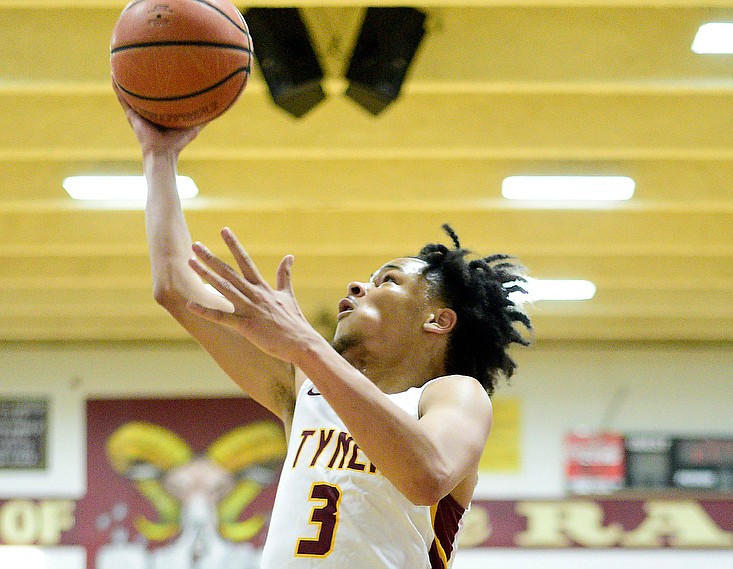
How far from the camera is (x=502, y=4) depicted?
5371mm

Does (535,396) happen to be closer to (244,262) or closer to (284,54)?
(284,54)

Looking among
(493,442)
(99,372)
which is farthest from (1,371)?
(493,442)

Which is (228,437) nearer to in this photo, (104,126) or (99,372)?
(99,372)

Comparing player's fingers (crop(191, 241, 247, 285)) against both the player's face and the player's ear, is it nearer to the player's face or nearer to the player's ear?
the player's face

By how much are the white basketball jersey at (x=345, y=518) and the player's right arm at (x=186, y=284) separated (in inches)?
14.5

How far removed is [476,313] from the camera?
10.00ft

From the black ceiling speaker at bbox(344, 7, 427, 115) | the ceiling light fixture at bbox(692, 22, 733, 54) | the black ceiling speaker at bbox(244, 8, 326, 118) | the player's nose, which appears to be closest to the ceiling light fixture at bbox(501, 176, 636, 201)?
the ceiling light fixture at bbox(692, 22, 733, 54)

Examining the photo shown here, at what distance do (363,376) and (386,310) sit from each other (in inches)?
29.4

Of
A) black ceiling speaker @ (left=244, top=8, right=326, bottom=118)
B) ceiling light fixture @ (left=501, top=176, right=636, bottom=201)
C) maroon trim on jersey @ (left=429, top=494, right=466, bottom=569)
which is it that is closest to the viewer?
maroon trim on jersey @ (left=429, top=494, right=466, bottom=569)

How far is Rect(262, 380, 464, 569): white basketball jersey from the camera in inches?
96.9

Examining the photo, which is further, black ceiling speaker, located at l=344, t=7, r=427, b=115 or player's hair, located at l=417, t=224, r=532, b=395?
black ceiling speaker, located at l=344, t=7, r=427, b=115

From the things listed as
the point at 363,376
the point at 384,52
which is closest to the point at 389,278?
the point at 363,376

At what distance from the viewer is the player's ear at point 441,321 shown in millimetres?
2949

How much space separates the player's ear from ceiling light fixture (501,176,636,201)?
15.1ft
